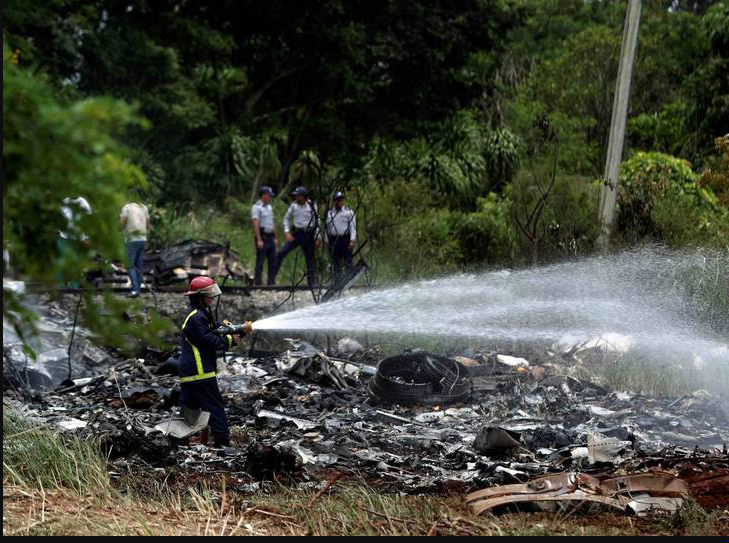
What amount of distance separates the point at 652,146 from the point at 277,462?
23094 millimetres

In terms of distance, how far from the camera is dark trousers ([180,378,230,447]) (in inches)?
318

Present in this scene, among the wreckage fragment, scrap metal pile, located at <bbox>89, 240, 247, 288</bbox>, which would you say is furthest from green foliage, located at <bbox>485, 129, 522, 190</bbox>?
the wreckage fragment

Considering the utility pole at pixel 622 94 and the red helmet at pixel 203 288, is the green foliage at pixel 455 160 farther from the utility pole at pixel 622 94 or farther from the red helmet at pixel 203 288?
the red helmet at pixel 203 288

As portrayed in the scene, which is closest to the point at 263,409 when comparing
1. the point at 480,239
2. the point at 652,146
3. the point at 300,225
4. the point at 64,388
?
the point at 64,388

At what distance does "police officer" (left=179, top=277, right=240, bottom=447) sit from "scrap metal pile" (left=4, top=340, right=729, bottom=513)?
1.06ft

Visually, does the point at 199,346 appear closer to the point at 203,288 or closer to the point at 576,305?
the point at 203,288

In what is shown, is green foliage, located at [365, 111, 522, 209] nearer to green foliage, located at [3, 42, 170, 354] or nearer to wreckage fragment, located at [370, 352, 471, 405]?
wreckage fragment, located at [370, 352, 471, 405]

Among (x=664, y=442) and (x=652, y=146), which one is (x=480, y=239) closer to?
(x=664, y=442)

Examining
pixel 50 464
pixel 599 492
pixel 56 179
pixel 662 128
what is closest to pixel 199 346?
pixel 50 464

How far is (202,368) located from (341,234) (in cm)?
645

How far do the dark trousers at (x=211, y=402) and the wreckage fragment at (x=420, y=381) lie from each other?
2.21m

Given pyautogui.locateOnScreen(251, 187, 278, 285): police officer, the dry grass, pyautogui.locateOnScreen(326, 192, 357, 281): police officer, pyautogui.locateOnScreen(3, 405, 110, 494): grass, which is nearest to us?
the dry grass

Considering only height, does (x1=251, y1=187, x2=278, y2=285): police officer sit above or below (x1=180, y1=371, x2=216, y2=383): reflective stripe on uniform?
above

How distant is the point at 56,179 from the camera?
3609 millimetres
